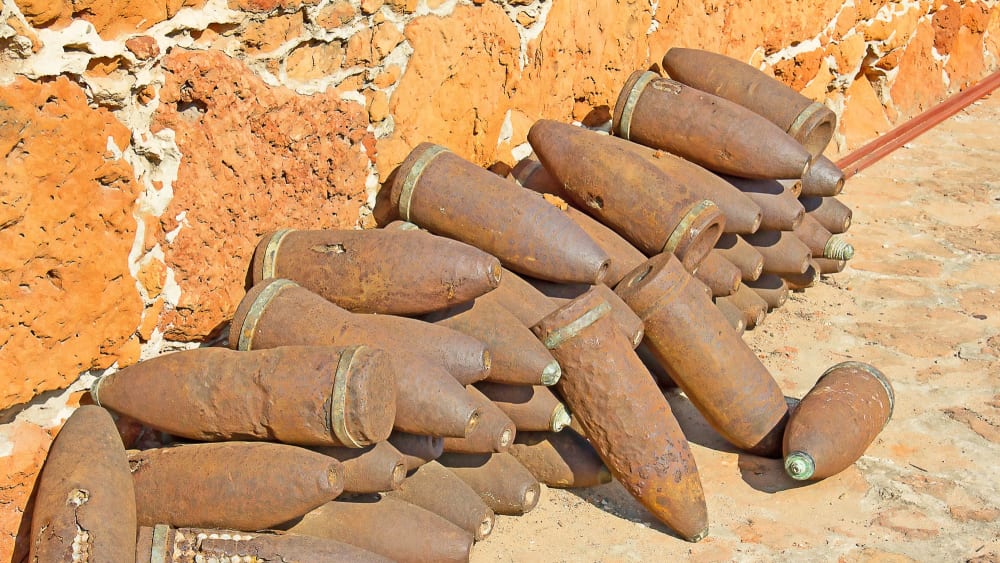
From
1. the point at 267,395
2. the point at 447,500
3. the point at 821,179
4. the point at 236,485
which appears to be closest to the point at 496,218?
the point at 447,500

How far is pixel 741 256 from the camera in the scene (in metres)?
4.58

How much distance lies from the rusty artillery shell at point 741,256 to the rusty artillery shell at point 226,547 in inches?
92.8

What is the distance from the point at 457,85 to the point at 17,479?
2.27 meters

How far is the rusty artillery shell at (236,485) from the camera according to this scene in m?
2.81

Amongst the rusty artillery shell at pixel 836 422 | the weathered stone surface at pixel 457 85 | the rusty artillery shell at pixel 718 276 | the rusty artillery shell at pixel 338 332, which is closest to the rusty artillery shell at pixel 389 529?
the rusty artillery shell at pixel 338 332

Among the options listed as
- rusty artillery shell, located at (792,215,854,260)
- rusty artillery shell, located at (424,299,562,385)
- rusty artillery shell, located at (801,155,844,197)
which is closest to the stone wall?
rusty artillery shell, located at (424,299,562,385)

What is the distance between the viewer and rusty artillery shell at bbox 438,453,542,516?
342 centimetres

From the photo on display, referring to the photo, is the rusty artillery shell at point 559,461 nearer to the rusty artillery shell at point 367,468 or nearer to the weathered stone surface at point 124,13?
the rusty artillery shell at point 367,468

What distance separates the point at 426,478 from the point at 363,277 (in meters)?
0.68

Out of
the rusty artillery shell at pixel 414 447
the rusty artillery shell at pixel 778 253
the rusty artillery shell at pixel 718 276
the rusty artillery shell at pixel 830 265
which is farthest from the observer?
the rusty artillery shell at pixel 830 265

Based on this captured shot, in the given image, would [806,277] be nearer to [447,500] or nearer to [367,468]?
[447,500]

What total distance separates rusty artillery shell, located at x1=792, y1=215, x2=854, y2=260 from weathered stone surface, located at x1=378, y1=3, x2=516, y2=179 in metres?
1.61

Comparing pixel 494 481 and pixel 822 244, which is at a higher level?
pixel 822 244

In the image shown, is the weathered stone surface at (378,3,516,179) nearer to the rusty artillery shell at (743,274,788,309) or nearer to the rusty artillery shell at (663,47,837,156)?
the rusty artillery shell at (663,47,837,156)
